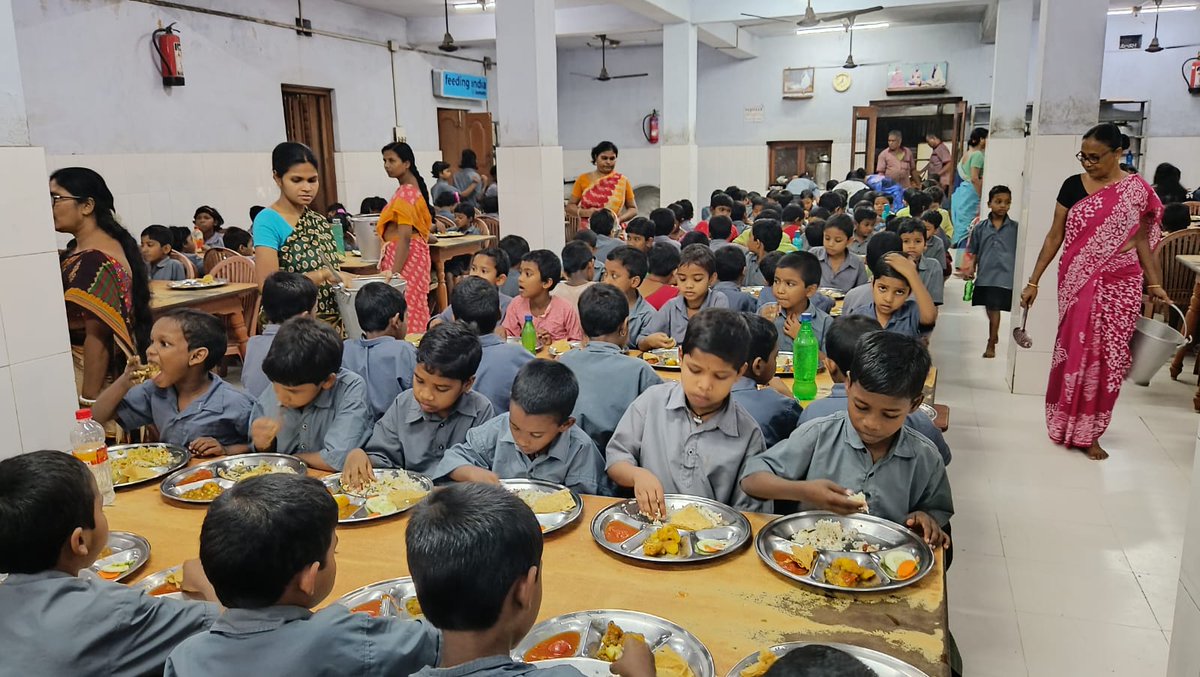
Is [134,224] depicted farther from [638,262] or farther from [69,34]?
Result: [638,262]

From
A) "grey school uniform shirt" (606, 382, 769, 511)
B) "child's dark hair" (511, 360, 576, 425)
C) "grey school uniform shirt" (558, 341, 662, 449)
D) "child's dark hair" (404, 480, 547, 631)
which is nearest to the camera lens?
"child's dark hair" (404, 480, 547, 631)

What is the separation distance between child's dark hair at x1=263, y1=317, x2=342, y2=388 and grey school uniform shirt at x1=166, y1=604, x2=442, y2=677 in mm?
1351

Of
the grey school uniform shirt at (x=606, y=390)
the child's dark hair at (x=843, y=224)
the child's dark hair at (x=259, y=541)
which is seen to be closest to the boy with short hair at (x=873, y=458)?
the grey school uniform shirt at (x=606, y=390)

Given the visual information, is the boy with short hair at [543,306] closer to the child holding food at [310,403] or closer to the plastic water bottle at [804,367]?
the plastic water bottle at [804,367]

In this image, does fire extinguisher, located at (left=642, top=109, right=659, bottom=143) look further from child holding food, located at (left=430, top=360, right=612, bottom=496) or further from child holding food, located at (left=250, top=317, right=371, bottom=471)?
child holding food, located at (left=430, top=360, right=612, bottom=496)

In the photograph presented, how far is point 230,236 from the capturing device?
7781 millimetres

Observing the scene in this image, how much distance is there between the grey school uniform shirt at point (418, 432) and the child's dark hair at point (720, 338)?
0.79 meters

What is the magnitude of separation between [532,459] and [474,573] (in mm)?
1206

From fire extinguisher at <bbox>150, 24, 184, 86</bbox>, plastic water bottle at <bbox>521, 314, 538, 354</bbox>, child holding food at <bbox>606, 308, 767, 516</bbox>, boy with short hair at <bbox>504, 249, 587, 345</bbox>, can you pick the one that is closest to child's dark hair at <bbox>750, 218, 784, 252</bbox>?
boy with short hair at <bbox>504, 249, 587, 345</bbox>

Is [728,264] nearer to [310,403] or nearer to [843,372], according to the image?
[843,372]

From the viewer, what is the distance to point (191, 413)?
3.01 m

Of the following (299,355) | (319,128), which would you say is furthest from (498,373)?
(319,128)

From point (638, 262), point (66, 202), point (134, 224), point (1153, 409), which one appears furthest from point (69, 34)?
point (1153, 409)

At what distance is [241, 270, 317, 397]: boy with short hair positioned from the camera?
11.9 feet
